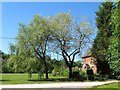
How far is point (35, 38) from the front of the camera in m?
39.5

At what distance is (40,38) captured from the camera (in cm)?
4006

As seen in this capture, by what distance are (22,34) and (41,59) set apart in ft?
15.4

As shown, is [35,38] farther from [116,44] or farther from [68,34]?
[116,44]

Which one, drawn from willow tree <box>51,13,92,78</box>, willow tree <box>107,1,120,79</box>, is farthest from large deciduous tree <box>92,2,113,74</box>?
willow tree <box>107,1,120,79</box>

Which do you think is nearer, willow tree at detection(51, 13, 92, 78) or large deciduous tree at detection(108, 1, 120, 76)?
large deciduous tree at detection(108, 1, 120, 76)

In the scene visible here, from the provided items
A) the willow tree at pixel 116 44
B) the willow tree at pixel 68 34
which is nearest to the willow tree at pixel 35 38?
the willow tree at pixel 68 34

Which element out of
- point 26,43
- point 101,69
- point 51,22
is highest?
point 51,22

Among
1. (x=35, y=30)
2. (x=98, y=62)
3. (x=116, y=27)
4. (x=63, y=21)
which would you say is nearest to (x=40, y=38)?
(x=35, y=30)

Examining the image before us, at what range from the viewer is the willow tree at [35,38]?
39.6 metres

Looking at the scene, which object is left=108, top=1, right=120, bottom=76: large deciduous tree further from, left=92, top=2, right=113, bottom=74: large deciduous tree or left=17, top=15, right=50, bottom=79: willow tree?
left=92, top=2, right=113, bottom=74: large deciduous tree

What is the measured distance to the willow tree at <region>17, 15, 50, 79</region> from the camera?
130 feet

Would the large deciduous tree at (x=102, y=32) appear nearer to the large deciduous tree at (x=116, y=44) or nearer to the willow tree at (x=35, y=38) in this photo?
the willow tree at (x=35, y=38)

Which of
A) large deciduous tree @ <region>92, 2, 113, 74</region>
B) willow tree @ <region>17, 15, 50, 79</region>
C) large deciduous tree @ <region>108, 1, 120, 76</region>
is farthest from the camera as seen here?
large deciduous tree @ <region>92, 2, 113, 74</region>

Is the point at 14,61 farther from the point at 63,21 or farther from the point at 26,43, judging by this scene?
the point at 63,21
